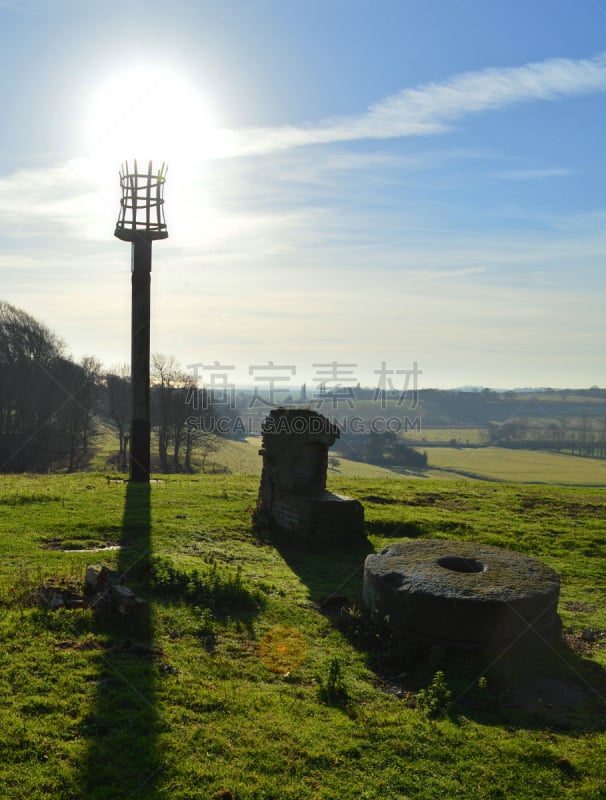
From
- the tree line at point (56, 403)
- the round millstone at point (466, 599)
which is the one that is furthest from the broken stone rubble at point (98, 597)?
the tree line at point (56, 403)

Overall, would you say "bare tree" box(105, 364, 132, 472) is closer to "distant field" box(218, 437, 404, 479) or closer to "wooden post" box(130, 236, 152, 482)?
"distant field" box(218, 437, 404, 479)

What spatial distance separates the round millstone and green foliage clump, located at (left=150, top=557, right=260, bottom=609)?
2065 mm

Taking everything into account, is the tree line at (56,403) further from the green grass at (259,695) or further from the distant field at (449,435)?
the distant field at (449,435)

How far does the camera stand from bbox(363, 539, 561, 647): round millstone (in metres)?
8.21

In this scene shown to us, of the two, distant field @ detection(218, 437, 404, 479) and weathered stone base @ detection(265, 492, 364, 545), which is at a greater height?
weathered stone base @ detection(265, 492, 364, 545)

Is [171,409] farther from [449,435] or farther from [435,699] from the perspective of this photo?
[449,435]

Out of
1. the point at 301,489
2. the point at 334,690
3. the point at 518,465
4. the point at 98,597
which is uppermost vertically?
the point at 301,489

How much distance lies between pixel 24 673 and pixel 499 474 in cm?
7352

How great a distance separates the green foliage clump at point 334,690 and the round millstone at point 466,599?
1.95 m

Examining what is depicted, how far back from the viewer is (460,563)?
397 inches

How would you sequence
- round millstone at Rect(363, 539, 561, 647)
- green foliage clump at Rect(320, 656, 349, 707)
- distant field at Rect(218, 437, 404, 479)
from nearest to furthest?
green foliage clump at Rect(320, 656, 349, 707), round millstone at Rect(363, 539, 561, 647), distant field at Rect(218, 437, 404, 479)

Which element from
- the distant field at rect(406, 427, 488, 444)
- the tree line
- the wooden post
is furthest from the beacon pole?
the distant field at rect(406, 427, 488, 444)

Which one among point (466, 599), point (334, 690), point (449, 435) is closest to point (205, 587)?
point (334, 690)

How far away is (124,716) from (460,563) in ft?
20.2
